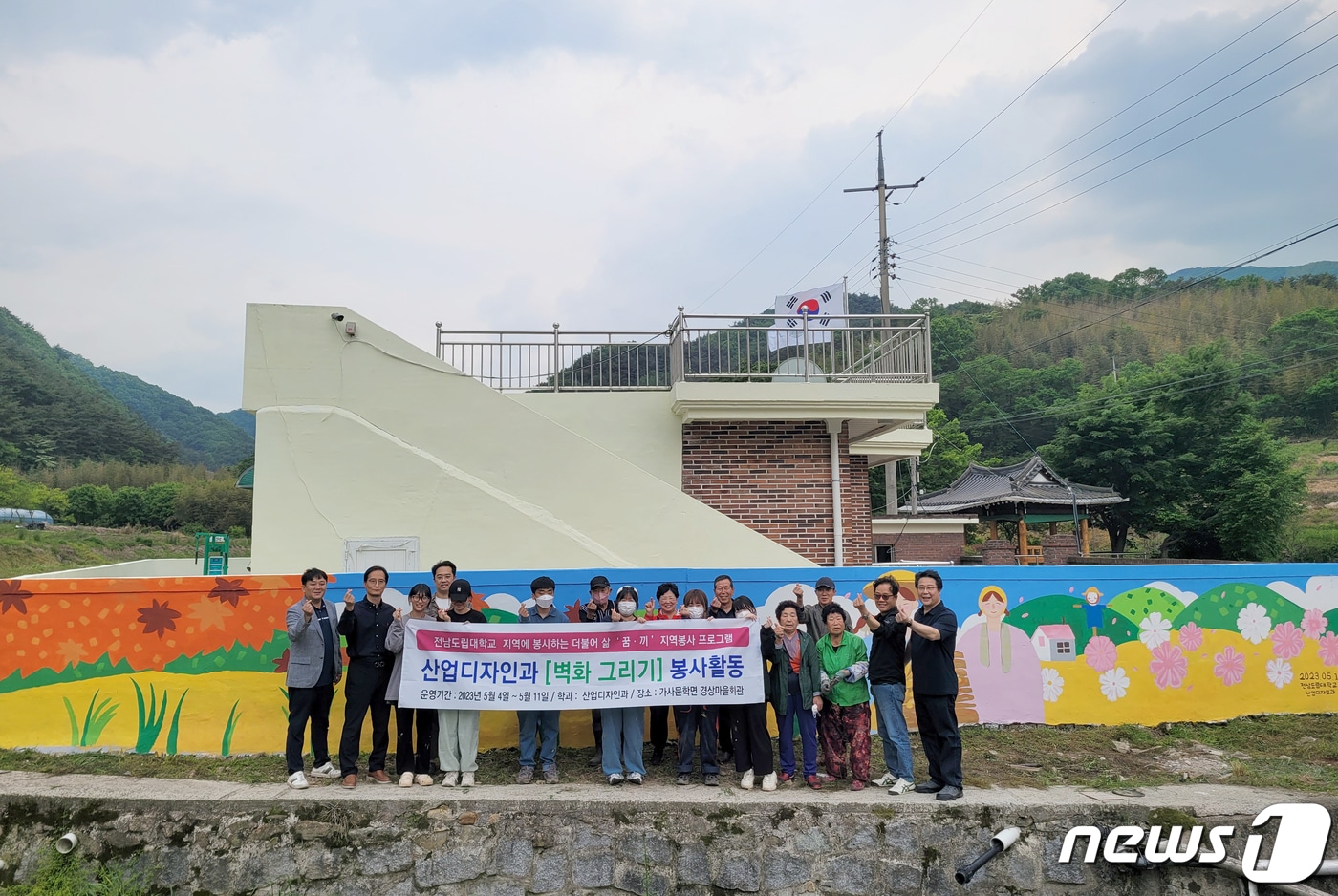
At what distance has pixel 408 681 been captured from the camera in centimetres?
555

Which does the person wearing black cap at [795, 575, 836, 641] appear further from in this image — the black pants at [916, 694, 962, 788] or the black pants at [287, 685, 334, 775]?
the black pants at [287, 685, 334, 775]

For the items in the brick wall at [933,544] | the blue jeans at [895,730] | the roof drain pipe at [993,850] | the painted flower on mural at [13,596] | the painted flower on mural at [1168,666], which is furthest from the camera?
the brick wall at [933,544]

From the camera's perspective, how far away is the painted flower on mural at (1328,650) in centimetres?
707

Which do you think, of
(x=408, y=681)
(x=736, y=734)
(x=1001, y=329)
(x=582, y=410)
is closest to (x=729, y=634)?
(x=736, y=734)

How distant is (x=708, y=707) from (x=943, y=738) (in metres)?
1.57

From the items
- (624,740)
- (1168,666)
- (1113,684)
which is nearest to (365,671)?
(624,740)

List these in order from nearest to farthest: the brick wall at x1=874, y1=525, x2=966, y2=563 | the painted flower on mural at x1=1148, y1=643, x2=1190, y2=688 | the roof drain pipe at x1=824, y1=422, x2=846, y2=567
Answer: the painted flower on mural at x1=1148, y1=643, x2=1190, y2=688
the roof drain pipe at x1=824, y1=422, x2=846, y2=567
the brick wall at x1=874, y1=525, x2=966, y2=563

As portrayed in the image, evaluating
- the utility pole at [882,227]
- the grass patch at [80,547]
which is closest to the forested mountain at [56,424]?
the grass patch at [80,547]

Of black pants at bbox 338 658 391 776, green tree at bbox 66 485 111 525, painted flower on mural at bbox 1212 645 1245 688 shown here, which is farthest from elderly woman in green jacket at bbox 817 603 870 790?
green tree at bbox 66 485 111 525

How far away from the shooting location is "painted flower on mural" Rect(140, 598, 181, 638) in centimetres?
624

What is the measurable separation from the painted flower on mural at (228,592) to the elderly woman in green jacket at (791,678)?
3.99m

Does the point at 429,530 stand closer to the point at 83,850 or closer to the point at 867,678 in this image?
the point at 83,850

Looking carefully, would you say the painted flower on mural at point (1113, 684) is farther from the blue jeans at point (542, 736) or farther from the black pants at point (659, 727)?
the blue jeans at point (542, 736)

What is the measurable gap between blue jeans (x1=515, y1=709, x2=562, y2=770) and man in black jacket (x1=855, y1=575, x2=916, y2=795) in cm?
222
